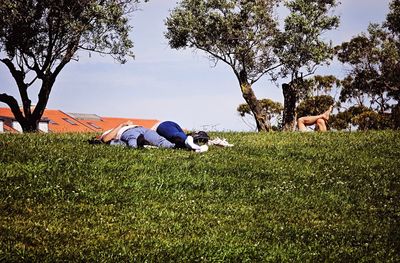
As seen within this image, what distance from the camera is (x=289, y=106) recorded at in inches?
1657

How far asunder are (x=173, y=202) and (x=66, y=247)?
3.25 metres

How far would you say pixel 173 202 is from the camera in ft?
30.9

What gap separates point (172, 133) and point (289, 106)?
91.6 feet

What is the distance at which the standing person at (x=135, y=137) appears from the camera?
15.6m

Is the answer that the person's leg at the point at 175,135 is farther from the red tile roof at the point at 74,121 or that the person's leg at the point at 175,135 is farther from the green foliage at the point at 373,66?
the red tile roof at the point at 74,121

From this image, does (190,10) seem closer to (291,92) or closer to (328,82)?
(291,92)

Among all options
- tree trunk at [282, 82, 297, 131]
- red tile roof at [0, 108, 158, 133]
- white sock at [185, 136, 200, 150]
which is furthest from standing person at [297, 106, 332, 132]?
Result: red tile roof at [0, 108, 158, 133]

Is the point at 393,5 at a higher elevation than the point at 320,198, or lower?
higher

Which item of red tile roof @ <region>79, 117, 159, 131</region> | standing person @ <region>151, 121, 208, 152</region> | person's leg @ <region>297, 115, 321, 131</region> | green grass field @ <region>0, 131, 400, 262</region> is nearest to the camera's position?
green grass field @ <region>0, 131, 400, 262</region>

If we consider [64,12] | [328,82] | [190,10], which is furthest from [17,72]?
[328,82]

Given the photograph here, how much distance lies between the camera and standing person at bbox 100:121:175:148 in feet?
51.3

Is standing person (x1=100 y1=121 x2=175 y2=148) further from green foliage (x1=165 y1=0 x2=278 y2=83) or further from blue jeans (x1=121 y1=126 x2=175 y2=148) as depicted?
green foliage (x1=165 y1=0 x2=278 y2=83)

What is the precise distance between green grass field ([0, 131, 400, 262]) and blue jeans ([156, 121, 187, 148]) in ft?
2.91

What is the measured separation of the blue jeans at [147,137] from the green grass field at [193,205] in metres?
1.21
